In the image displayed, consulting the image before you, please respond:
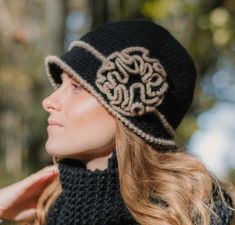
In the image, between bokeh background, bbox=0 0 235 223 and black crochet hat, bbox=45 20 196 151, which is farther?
bokeh background, bbox=0 0 235 223

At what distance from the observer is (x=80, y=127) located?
318 cm

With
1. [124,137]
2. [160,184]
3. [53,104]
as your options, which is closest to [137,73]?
[124,137]

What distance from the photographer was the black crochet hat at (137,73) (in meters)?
3.19

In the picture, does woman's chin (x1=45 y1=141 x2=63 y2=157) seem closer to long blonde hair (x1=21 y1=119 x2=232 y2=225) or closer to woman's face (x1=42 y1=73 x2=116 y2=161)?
woman's face (x1=42 y1=73 x2=116 y2=161)

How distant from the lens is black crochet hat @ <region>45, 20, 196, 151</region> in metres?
3.19

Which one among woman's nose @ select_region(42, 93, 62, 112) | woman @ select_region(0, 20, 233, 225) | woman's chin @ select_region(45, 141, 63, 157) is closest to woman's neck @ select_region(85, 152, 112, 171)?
woman @ select_region(0, 20, 233, 225)

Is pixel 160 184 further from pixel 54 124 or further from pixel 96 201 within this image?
pixel 54 124

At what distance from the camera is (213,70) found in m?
9.59

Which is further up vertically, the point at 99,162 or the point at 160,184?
the point at 99,162

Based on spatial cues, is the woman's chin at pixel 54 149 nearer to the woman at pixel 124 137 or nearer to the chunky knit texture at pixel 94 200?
the woman at pixel 124 137

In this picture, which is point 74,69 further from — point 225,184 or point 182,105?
point 225,184

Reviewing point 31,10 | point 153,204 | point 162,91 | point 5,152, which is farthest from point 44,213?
point 5,152

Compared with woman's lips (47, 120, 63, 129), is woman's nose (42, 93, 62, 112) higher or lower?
higher

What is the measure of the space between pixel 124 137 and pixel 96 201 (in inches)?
12.6
